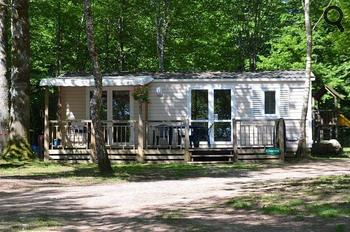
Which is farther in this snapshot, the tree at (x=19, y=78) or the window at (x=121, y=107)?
the window at (x=121, y=107)

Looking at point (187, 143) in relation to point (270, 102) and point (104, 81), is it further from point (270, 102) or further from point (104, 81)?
point (270, 102)

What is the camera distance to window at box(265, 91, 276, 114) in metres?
19.1

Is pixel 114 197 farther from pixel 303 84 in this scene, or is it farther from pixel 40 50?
pixel 40 50

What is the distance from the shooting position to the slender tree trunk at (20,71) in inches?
683

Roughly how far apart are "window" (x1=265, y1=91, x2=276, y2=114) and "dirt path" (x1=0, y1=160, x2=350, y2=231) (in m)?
6.27

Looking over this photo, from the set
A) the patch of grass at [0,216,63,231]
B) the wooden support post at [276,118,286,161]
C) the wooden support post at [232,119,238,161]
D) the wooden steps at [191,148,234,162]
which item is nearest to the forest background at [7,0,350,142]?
the wooden steps at [191,148,234,162]

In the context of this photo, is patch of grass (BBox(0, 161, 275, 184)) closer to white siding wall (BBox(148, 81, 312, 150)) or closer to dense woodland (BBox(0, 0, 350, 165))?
white siding wall (BBox(148, 81, 312, 150))

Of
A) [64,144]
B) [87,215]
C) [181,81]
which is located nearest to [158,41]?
[181,81]

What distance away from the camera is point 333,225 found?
646 centimetres

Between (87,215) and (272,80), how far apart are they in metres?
12.4

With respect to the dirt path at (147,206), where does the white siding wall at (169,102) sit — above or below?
above

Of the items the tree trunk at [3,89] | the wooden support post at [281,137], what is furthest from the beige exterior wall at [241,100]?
the tree trunk at [3,89]

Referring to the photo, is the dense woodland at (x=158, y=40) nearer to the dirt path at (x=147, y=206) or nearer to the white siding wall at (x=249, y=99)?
the white siding wall at (x=249, y=99)

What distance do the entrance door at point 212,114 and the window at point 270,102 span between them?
1285 mm
